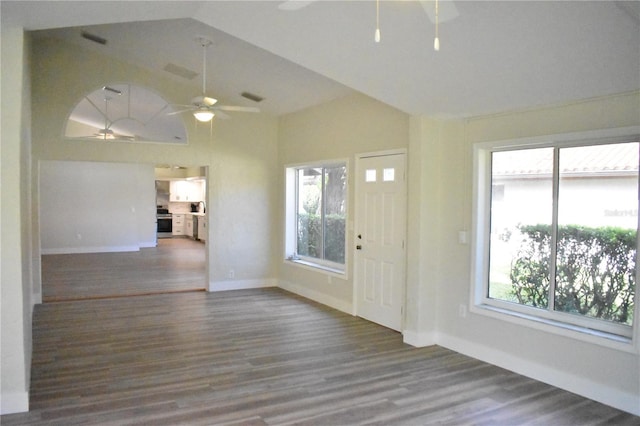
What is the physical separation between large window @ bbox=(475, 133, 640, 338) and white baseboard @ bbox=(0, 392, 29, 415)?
154 inches

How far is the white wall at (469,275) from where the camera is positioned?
3.42 m

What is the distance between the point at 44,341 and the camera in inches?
189

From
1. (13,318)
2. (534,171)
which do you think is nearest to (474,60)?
(534,171)

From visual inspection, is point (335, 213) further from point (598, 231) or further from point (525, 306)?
point (598, 231)

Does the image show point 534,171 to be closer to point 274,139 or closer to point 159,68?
point 274,139

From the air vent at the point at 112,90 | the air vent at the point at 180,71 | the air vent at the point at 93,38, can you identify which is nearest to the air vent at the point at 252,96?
the air vent at the point at 180,71

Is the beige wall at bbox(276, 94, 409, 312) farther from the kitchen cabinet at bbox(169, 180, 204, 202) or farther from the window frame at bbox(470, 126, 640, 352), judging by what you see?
the kitchen cabinet at bbox(169, 180, 204, 202)

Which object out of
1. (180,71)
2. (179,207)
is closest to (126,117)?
(180,71)

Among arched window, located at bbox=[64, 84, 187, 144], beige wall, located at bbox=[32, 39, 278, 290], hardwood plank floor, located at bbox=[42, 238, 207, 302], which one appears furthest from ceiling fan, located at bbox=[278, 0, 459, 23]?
hardwood plank floor, located at bbox=[42, 238, 207, 302]

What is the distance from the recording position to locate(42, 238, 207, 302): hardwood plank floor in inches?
293

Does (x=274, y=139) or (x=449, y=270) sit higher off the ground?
(x=274, y=139)

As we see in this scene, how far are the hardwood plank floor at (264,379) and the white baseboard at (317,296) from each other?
413 mm

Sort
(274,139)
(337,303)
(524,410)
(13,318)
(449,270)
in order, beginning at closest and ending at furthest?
1. (13,318)
2. (524,410)
3. (449,270)
4. (337,303)
5. (274,139)

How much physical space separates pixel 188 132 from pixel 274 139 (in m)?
1.48
